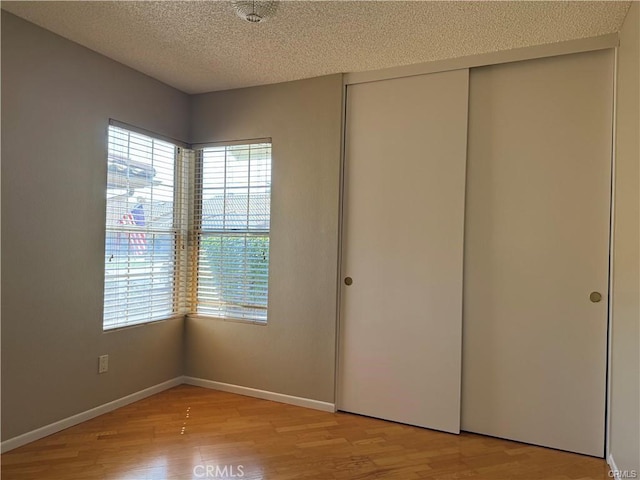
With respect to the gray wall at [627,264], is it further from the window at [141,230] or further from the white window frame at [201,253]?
the window at [141,230]

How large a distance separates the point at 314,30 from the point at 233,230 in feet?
5.73

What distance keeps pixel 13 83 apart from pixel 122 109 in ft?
2.50

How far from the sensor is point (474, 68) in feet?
9.66

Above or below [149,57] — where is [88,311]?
below

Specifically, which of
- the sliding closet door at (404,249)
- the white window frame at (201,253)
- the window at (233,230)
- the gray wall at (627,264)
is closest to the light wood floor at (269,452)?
the sliding closet door at (404,249)

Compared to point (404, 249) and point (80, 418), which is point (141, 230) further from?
point (404, 249)

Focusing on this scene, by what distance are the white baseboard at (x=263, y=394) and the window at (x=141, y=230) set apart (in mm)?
646

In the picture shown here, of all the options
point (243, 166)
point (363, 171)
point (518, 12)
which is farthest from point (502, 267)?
point (243, 166)

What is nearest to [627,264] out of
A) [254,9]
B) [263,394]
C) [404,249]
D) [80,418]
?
[404,249]

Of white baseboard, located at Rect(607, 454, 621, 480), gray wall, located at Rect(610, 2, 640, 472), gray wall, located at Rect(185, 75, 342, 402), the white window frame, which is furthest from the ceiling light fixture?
white baseboard, located at Rect(607, 454, 621, 480)

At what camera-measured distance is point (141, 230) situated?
133 inches

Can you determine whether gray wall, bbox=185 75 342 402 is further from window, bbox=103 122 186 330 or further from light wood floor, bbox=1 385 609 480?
window, bbox=103 122 186 330

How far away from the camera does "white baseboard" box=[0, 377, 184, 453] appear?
2.54 metres

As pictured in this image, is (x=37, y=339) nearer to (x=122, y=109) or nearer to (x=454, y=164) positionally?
(x=122, y=109)
